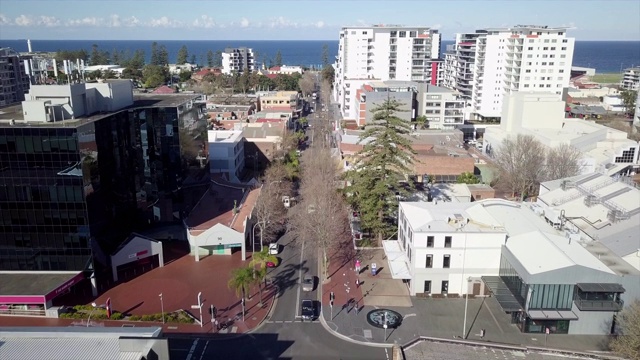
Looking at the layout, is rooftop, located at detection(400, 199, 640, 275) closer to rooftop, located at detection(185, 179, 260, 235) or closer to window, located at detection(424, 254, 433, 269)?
window, located at detection(424, 254, 433, 269)

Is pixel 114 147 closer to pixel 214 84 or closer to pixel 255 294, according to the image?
pixel 255 294

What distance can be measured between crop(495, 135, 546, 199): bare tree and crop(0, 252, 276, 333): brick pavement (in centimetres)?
2786

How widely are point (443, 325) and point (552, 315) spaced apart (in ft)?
17.9

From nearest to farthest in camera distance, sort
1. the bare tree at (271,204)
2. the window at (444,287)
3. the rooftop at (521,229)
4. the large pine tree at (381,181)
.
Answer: the rooftop at (521,229) < the window at (444,287) < the large pine tree at (381,181) < the bare tree at (271,204)

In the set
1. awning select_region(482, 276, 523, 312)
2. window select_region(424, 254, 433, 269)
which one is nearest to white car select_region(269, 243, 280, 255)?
window select_region(424, 254, 433, 269)

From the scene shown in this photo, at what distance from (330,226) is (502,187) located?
23734mm

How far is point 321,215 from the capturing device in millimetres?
33688

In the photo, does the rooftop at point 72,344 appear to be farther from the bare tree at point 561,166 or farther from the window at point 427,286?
the bare tree at point 561,166

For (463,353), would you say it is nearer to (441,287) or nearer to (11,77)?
(441,287)

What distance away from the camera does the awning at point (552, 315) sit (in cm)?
2458

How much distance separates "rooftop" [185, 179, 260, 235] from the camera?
117ft

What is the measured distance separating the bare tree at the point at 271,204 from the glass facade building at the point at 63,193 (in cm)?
960

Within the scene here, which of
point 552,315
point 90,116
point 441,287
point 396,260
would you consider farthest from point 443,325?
point 90,116

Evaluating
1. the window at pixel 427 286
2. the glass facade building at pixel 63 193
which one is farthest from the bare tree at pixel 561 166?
the glass facade building at pixel 63 193
